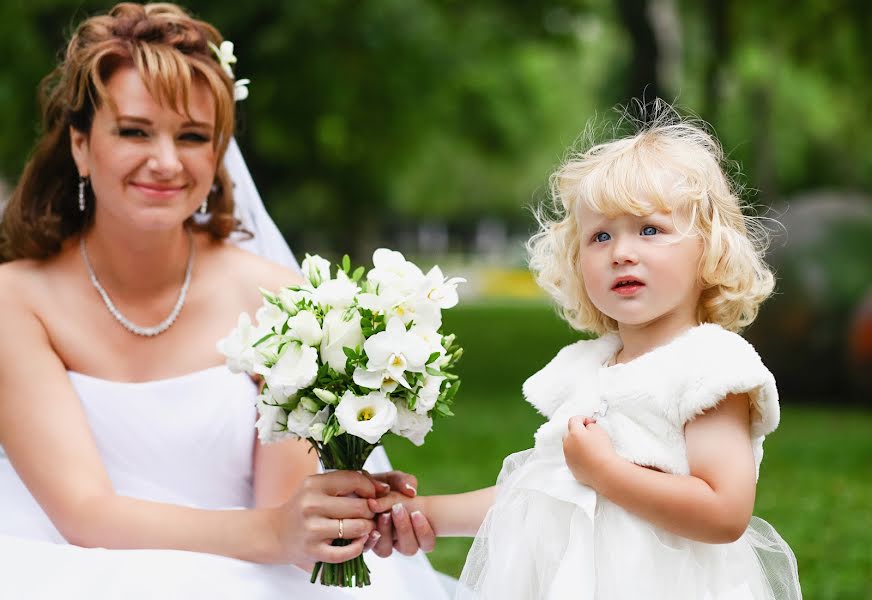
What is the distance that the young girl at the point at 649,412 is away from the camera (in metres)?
2.67

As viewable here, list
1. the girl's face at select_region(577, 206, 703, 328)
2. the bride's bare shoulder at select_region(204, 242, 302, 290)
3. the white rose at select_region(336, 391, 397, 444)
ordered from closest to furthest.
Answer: the girl's face at select_region(577, 206, 703, 328)
the white rose at select_region(336, 391, 397, 444)
the bride's bare shoulder at select_region(204, 242, 302, 290)

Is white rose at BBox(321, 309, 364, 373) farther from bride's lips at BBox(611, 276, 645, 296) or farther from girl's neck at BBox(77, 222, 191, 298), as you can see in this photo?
girl's neck at BBox(77, 222, 191, 298)

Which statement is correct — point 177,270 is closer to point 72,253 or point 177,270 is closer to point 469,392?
point 72,253

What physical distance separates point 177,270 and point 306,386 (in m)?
1.22

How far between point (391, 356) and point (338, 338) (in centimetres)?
14

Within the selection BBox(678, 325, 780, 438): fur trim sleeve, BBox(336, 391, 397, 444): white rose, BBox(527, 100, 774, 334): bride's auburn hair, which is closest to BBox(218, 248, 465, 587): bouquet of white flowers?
BBox(336, 391, 397, 444): white rose

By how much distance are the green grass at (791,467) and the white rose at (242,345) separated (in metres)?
3.02

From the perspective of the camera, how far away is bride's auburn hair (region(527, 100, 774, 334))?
2.81 m

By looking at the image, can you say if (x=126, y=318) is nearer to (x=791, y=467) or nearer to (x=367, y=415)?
(x=367, y=415)

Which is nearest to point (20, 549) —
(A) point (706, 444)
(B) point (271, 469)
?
(B) point (271, 469)

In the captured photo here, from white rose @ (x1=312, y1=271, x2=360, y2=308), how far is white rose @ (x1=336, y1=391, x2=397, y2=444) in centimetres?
23

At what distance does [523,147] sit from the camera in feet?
75.6

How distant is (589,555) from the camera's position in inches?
108

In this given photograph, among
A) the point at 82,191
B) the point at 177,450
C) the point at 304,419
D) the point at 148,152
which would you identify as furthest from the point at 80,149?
the point at 304,419
